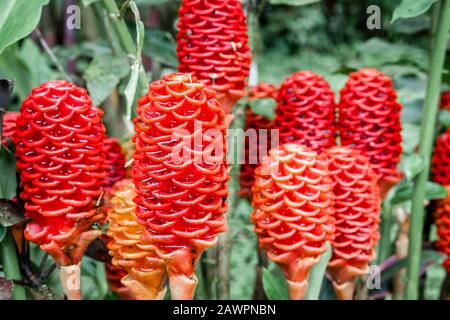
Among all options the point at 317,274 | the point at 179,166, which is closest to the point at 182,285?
the point at 179,166

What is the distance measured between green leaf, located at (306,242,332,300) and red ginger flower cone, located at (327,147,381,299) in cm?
2

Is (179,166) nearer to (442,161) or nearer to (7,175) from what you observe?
(7,175)

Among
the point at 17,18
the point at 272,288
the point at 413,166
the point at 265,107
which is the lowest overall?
the point at 272,288

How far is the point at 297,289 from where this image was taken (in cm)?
117

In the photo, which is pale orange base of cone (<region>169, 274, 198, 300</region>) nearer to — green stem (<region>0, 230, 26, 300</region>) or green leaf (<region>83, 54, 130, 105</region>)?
green stem (<region>0, 230, 26, 300</region>)

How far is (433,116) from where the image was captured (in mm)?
1391

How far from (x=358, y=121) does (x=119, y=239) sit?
559 mm

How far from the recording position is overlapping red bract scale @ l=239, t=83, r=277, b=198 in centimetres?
142

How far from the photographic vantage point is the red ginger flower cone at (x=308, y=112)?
1268 mm

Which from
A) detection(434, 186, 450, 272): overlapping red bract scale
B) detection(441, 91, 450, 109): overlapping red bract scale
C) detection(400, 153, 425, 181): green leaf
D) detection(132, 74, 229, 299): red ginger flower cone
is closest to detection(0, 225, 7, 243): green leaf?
detection(132, 74, 229, 299): red ginger flower cone

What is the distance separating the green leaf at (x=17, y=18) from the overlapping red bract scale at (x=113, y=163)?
1.15 feet

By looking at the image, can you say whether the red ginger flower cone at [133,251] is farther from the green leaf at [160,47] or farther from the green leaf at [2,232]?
the green leaf at [160,47]

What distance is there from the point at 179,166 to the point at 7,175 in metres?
0.47

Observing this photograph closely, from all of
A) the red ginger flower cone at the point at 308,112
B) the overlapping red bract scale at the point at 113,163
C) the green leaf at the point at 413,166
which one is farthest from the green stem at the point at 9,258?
the green leaf at the point at 413,166
